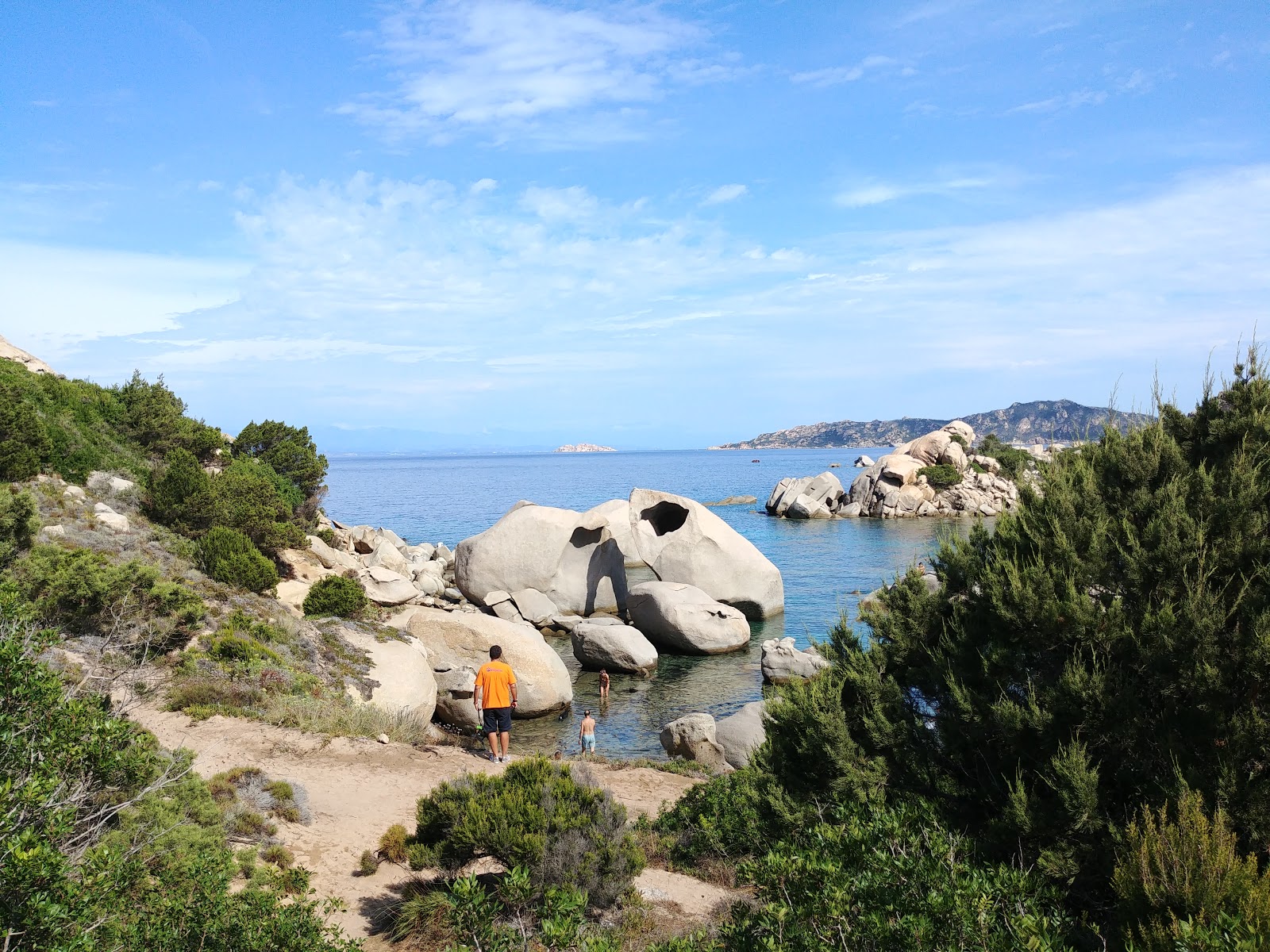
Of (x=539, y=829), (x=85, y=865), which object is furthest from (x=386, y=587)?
(x=85, y=865)

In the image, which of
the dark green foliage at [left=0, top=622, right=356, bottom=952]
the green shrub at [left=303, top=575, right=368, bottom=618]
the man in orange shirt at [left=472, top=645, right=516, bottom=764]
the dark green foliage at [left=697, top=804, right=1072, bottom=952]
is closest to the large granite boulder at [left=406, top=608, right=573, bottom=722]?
the green shrub at [left=303, top=575, right=368, bottom=618]

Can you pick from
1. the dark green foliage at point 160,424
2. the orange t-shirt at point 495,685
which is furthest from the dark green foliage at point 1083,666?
the dark green foliage at point 160,424

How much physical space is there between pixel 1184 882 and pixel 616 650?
18.2 metres

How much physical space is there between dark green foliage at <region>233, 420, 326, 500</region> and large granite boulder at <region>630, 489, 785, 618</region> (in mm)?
14715

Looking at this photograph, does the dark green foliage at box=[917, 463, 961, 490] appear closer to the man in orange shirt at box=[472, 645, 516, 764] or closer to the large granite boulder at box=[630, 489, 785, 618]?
the large granite boulder at box=[630, 489, 785, 618]

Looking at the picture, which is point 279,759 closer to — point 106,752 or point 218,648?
point 218,648

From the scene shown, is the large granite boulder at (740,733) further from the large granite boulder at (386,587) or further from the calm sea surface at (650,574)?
the large granite boulder at (386,587)

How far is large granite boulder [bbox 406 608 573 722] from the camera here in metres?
18.4

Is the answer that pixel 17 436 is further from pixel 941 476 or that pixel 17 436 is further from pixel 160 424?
pixel 941 476

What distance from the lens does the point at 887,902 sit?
15.0ft

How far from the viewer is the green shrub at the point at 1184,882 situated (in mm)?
4332

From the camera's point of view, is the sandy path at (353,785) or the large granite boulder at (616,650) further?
the large granite boulder at (616,650)

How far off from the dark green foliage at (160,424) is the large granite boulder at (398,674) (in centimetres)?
1319

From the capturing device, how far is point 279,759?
11.9 meters
